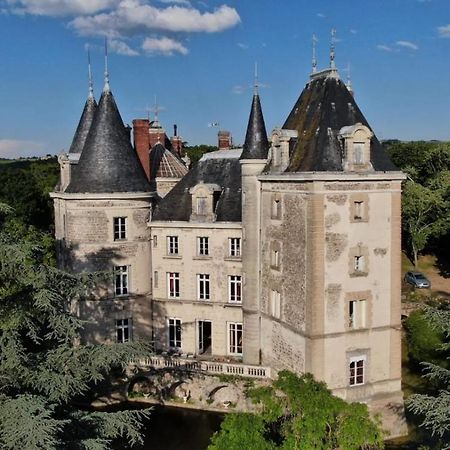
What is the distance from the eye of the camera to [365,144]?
2547 cm

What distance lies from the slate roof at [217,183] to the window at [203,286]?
3.27 m

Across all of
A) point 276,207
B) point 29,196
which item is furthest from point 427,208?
point 29,196

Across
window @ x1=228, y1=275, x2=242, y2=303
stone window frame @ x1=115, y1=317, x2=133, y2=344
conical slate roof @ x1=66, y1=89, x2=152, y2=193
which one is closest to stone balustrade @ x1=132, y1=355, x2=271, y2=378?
stone window frame @ x1=115, y1=317, x2=133, y2=344

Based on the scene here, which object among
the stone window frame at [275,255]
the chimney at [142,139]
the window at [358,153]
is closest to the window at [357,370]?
the stone window frame at [275,255]

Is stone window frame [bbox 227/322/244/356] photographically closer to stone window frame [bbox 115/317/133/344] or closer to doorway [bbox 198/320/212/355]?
doorway [bbox 198/320/212/355]

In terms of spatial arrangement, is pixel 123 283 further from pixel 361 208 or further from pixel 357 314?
pixel 361 208

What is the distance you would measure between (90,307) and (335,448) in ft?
47.9

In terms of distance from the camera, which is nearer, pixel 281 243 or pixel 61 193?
pixel 281 243

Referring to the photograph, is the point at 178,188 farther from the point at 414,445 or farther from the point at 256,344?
the point at 414,445

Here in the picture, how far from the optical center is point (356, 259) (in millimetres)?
25844

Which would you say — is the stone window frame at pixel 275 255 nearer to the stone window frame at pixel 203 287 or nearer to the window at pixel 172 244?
the stone window frame at pixel 203 287

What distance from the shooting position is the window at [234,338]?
3256cm

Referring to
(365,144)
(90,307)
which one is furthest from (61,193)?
(365,144)

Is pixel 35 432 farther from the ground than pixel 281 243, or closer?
closer
